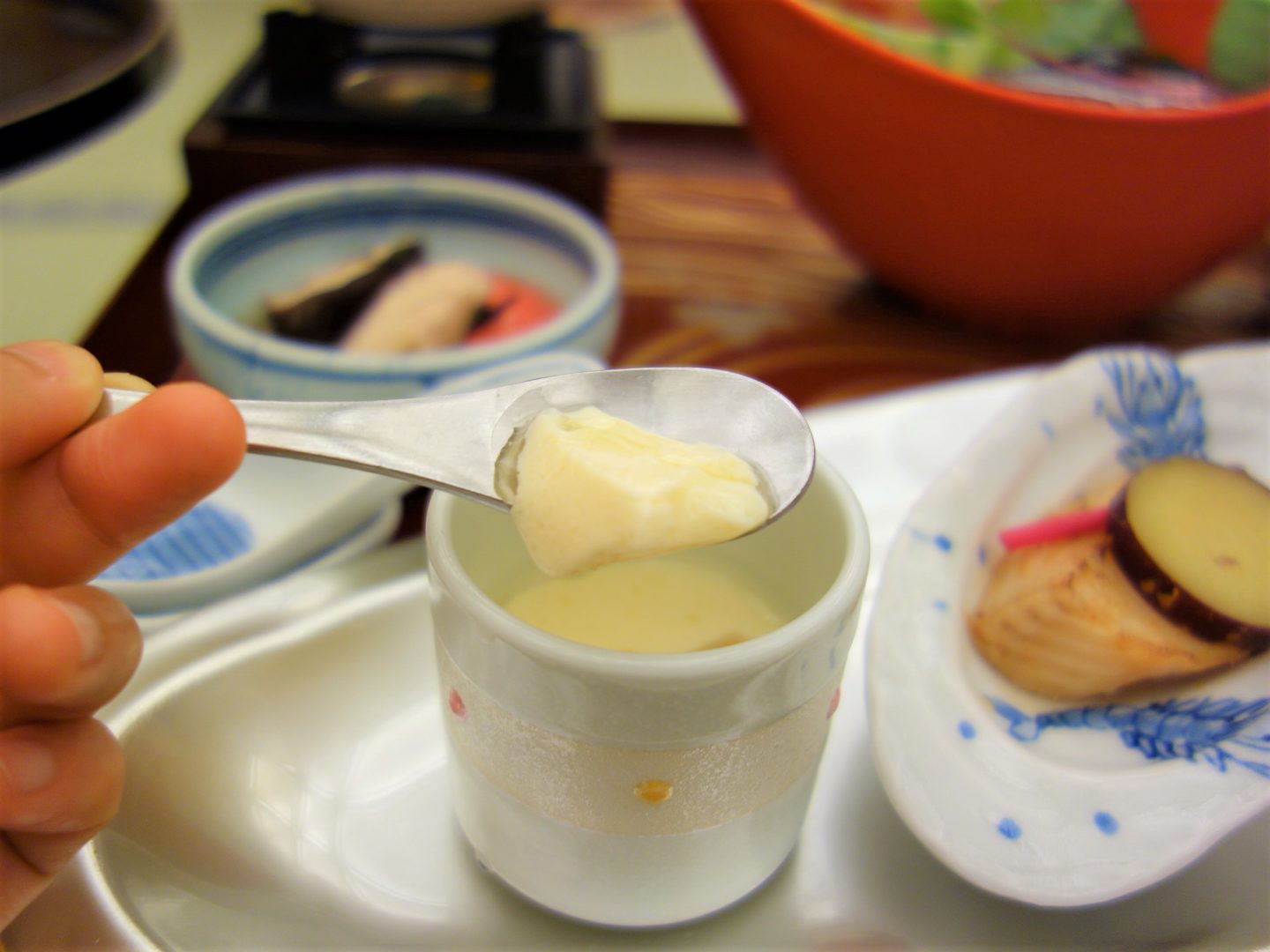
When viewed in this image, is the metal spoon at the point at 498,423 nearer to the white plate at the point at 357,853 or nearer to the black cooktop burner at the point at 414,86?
the white plate at the point at 357,853

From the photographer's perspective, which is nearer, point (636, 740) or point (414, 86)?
point (636, 740)

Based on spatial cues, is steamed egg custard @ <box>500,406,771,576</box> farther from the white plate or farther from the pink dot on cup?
the white plate

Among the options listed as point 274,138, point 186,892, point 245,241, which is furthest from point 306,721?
point 274,138

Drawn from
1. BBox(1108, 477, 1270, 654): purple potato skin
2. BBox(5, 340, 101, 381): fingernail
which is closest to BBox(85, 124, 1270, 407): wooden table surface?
BBox(1108, 477, 1270, 654): purple potato skin

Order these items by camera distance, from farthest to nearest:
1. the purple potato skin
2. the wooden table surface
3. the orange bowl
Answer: the wooden table surface → the orange bowl → the purple potato skin

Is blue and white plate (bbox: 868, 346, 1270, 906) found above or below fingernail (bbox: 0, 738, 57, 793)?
below

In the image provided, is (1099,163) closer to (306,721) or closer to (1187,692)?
(1187,692)

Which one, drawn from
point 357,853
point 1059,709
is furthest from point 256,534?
point 1059,709

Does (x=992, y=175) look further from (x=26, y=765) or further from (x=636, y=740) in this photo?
(x=26, y=765)
